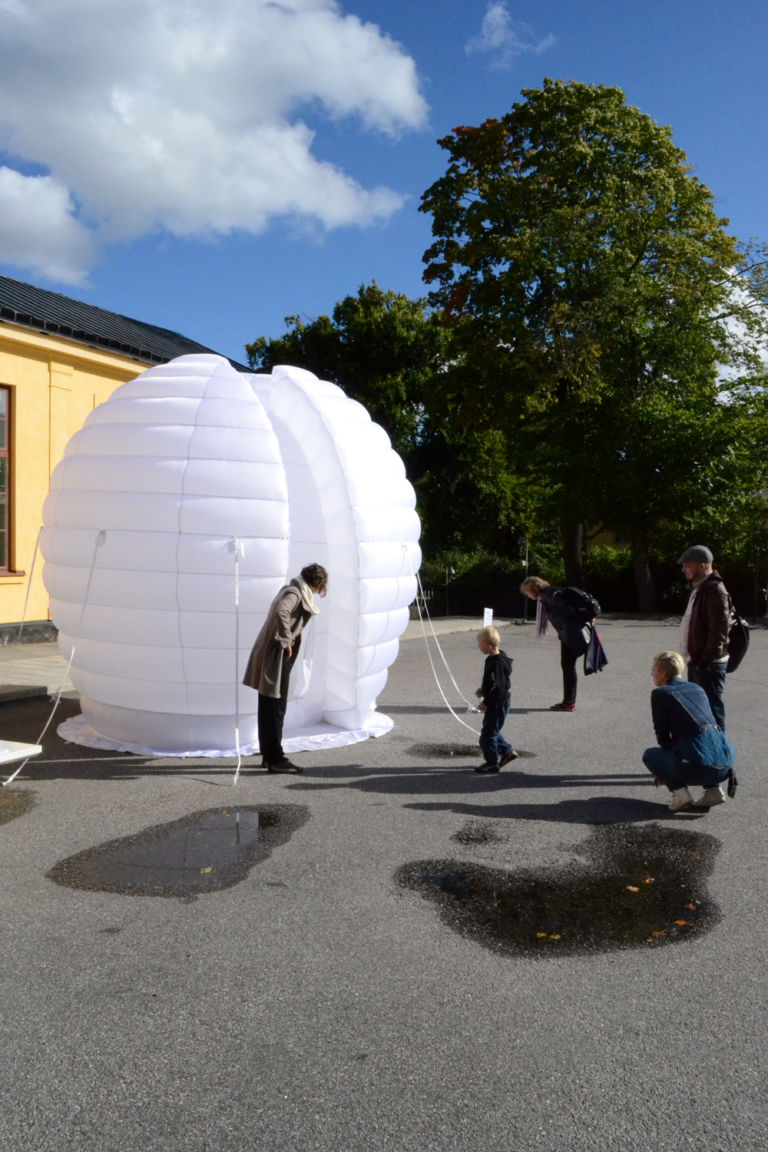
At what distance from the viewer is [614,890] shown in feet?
17.4

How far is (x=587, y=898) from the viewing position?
5180 millimetres

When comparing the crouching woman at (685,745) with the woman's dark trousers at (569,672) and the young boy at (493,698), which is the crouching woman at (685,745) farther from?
the woman's dark trousers at (569,672)

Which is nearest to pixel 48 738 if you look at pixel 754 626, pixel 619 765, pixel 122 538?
pixel 122 538

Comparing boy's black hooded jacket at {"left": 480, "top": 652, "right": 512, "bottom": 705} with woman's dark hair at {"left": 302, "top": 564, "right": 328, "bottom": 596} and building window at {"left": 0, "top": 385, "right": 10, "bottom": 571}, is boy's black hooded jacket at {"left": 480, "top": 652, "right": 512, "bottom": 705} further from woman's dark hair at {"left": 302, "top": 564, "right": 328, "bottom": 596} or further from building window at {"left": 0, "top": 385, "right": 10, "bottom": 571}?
building window at {"left": 0, "top": 385, "right": 10, "bottom": 571}

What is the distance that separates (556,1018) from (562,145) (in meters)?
26.5

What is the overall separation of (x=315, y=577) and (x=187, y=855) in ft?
9.24

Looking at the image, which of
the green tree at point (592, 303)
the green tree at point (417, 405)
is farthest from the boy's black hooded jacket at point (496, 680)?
the green tree at point (417, 405)

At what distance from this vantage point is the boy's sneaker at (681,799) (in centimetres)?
683

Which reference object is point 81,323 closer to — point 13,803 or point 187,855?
point 13,803

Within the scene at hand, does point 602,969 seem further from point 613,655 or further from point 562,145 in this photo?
point 562,145

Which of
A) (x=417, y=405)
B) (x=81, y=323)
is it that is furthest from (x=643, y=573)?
(x=81, y=323)

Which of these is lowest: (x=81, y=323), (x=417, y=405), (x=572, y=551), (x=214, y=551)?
(x=214, y=551)

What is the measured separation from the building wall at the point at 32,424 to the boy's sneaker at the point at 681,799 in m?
12.3

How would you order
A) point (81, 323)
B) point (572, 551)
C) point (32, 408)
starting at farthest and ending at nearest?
point (572, 551), point (81, 323), point (32, 408)
